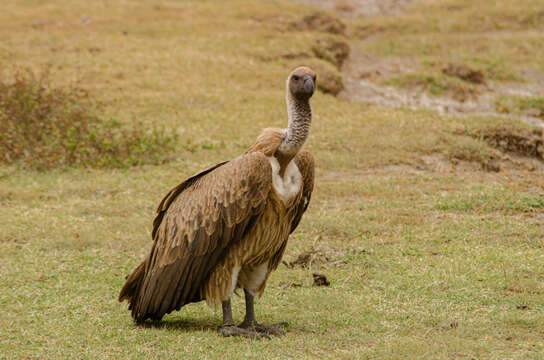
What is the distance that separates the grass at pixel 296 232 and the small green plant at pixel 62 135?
1.03 feet

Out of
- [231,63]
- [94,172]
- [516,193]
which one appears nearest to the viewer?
[516,193]

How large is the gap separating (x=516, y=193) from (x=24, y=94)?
788cm

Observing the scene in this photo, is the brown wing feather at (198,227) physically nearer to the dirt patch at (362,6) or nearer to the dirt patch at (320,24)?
the dirt patch at (320,24)

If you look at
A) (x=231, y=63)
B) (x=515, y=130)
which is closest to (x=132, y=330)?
(x=515, y=130)

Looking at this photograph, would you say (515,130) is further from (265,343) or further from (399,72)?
(265,343)

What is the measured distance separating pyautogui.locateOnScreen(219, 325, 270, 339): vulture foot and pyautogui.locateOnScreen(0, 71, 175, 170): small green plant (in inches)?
236

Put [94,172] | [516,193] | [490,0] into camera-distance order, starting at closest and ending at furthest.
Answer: [516,193] < [94,172] < [490,0]

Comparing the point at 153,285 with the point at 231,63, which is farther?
the point at 231,63

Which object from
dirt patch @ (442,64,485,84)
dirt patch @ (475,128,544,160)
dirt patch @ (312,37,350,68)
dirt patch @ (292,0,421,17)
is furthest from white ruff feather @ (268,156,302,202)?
dirt patch @ (292,0,421,17)

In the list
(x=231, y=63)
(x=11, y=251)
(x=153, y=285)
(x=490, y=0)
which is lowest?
(x=11, y=251)

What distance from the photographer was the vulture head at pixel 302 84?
4.99 m

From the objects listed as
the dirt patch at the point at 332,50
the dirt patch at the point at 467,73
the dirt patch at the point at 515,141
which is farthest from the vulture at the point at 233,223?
the dirt patch at the point at 332,50

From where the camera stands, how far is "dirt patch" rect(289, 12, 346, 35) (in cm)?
1966

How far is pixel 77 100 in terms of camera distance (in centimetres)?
1280
